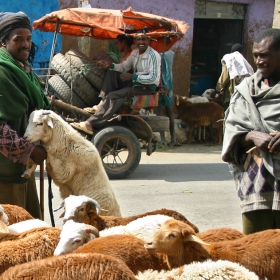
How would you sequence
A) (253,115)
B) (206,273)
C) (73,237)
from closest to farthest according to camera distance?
(206,273) → (73,237) → (253,115)

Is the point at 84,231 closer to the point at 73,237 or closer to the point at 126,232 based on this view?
the point at 73,237

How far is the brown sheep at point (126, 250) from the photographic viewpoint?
3.60 meters

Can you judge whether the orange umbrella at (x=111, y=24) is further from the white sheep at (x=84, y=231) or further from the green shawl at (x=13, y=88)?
the white sheep at (x=84, y=231)

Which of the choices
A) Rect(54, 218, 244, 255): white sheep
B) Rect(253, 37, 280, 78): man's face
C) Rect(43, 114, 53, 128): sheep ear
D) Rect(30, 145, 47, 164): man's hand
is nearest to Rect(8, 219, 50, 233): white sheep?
Rect(54, 218, 244, 255): white sheep

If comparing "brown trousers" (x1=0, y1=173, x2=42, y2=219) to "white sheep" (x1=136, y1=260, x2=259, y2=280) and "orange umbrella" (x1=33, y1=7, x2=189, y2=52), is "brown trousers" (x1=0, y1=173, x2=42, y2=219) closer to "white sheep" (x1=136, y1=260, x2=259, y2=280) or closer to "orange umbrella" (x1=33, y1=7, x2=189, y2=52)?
"white sheep" (x1=136, y1=260, x2=259, y2=280)

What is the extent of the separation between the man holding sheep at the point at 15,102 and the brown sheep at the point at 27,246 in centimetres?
87

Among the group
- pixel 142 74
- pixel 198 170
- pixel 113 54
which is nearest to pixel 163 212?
pixel 142 74

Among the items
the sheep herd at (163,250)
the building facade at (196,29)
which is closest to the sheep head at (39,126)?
the sheep herd at (163,250)

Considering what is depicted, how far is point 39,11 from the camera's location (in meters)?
14.3

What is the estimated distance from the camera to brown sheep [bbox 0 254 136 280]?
9.80ft

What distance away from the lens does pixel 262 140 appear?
12.6ft

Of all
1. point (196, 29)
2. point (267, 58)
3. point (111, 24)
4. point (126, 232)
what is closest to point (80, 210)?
point (126, 232)

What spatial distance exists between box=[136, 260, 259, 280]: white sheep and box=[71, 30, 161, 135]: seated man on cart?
6.76 m

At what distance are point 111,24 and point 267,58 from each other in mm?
6554
